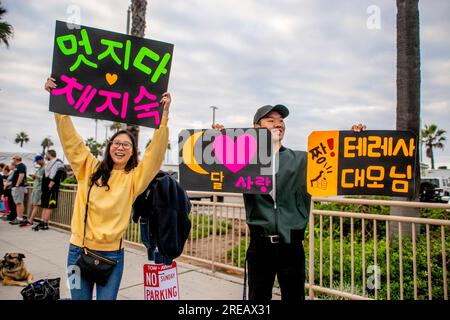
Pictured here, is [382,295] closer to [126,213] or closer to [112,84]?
[126,213]

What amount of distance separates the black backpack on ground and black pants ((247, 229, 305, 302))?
23.7 inches

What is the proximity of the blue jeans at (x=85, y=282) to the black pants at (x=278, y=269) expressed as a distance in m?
0.98

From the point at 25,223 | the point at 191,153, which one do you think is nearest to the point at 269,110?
the point at 191,153

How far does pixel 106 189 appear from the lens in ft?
7.47

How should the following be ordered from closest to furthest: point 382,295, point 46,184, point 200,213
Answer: point 382,295 → point 200,213 → point 46,184

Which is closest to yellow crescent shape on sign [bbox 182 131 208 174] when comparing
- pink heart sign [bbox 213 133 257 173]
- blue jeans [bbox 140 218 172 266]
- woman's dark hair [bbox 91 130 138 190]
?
pink heart sign [bbox 213 133 257 173]

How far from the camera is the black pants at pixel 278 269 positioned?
2271 mm

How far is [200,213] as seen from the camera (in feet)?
17.6

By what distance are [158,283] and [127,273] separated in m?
2.86

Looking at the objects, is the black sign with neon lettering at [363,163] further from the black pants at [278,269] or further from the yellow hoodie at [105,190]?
the yellow hoodie at [105,190]

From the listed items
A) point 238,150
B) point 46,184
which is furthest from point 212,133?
point 46,184

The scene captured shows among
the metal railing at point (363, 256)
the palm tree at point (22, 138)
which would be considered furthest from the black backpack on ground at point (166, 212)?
the palm tree at point (22, 138)
